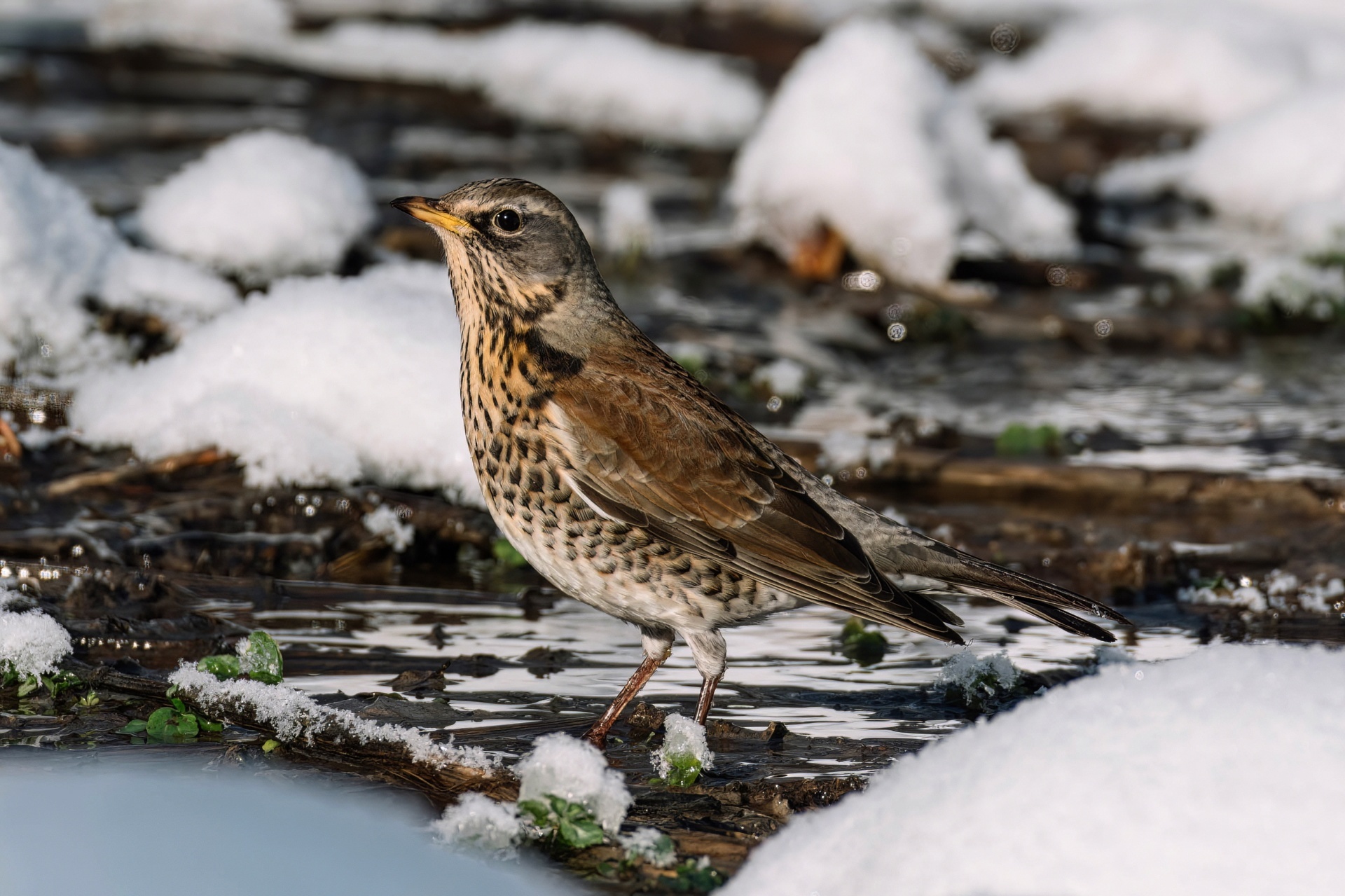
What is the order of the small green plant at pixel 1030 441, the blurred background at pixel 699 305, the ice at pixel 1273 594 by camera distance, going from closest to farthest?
the blurred background at pixel 699 305 → the ice at pixel 1273 594 → the small green plant at pixel 1030 441

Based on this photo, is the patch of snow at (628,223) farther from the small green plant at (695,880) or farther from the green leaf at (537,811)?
the small green plant at (695,880)

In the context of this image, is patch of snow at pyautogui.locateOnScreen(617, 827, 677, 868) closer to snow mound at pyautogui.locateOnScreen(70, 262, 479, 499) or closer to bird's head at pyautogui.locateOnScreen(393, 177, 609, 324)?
bird's head at pyautogui.locateOnScreen(393, 177, 609, 324)

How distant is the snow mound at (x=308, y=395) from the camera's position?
609cm

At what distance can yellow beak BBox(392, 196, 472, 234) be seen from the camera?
491 cm

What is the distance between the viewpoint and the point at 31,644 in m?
4.43

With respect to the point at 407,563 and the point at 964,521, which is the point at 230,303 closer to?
the point at 407,563

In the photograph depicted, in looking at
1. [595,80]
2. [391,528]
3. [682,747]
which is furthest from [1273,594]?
[595,80]

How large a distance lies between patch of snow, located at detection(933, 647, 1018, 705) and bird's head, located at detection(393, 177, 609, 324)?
1.61m

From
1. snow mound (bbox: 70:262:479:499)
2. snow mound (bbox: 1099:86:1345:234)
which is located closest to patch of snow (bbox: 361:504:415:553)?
snow mound (bbox: 70:262:479:499)

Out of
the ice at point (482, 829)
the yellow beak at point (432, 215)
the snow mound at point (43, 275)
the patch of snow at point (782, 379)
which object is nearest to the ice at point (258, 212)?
the snow mound at point (43, 275)

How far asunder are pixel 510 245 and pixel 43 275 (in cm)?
299

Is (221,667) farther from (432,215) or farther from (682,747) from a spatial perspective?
(432,215)

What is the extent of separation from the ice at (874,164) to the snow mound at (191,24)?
6.12m

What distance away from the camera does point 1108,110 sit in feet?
44.5
